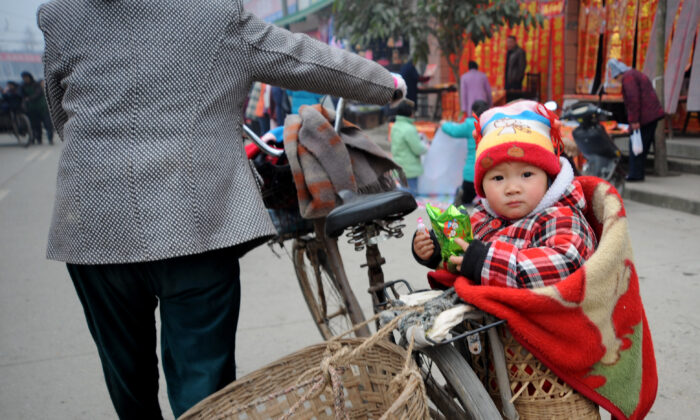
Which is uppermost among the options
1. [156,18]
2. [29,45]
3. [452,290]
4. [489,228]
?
[29,45]

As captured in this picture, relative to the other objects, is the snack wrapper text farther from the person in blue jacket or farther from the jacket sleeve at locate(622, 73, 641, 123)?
the jacket sleeve at locate(622, 73, 641, 123)

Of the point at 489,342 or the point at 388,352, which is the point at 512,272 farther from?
the point at 388,352

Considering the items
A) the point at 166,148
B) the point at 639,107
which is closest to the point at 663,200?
the point at 639,107

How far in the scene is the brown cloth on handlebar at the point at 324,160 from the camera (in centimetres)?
216

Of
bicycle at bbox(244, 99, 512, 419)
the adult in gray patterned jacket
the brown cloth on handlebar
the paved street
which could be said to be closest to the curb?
the paved street

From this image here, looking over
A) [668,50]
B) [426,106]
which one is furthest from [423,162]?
[426,106]

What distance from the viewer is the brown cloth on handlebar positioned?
7.09 ft

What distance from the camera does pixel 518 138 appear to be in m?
1.58

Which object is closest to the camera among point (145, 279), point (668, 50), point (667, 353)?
point (145, 279)

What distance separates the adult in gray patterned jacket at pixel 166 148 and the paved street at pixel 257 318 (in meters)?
1.32

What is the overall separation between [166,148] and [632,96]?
633cm

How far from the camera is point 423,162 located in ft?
23.4

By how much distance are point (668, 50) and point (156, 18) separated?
8296mm

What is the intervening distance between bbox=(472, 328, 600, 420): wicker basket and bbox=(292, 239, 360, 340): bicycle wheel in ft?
4.19
